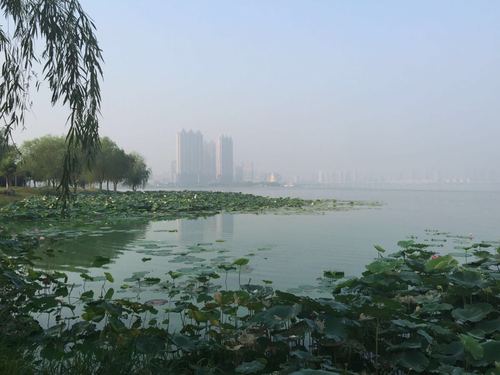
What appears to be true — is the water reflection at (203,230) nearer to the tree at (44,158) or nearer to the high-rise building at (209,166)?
the tree at (44,158)

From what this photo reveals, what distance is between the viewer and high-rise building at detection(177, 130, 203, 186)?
510 ft

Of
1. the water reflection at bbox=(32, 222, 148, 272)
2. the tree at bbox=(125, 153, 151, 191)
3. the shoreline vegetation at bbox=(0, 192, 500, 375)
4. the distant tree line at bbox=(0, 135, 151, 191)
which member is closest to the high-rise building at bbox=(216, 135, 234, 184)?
the tree at bbox=(125, 153, 151, 191)

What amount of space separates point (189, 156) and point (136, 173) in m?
117

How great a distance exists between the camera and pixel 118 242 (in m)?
9.74

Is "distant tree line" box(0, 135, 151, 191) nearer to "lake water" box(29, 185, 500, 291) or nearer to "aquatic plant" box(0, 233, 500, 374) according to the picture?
"lake water" box(29, 185, 500, 291)

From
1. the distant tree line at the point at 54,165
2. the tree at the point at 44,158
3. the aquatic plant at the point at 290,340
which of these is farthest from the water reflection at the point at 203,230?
the tree at the point at 44,158

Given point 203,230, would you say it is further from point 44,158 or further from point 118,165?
point 118,165

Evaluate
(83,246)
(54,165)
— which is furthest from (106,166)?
(83,246)

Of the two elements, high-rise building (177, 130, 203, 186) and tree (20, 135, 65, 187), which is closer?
tree (20, 135, 65, 187)

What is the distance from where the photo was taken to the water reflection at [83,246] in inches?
276

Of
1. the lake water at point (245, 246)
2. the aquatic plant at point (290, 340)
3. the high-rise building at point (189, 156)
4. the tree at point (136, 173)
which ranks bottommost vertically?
the lake water at point (245, 246)

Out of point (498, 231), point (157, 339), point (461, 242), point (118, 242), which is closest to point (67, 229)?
point (118, 242)

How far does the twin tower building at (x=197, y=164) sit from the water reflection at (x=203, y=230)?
137 meters

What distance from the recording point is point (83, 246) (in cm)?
902
